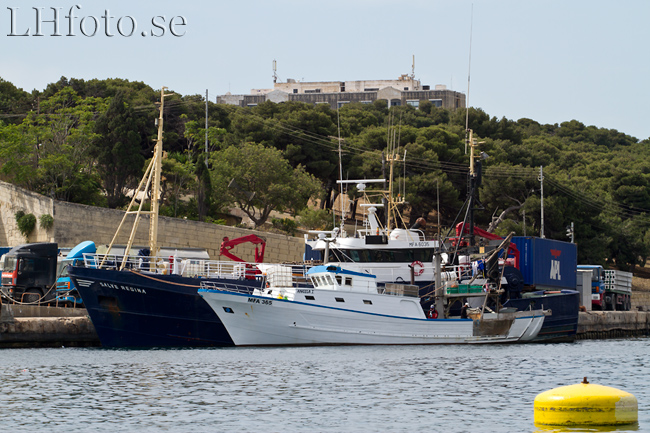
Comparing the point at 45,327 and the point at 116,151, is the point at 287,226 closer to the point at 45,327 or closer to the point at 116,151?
the point at 116,151

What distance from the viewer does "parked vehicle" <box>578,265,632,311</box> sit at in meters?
43.5

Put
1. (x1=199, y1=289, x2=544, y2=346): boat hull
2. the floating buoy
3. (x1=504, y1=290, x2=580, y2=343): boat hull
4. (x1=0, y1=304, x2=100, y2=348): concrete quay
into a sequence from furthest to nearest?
(x1=504, y1=290, x2=580, y2=343): boat hull
(x1=199, y1=289, x2=544, y2=346): boat hull
(x1=0, y1=304, x2=100, y2=348): concrete quay
the floating buoy

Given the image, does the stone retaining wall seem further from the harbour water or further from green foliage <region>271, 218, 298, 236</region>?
the harbour water

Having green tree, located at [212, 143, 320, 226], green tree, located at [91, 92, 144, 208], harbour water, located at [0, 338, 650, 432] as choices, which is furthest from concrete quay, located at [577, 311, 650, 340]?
green tree, located at [91, 92, 144, 208]

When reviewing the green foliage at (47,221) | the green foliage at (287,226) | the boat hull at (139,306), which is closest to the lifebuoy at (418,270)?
the boat hull at (139,306)

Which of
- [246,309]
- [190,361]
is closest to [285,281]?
[246,309]

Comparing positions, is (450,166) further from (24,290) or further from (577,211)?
(24,290)

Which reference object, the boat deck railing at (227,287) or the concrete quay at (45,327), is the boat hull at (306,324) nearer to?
the boat deck railing at (227,287)

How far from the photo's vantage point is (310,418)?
44.8ft

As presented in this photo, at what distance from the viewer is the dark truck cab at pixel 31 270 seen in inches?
1188

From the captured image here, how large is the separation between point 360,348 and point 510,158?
44.4 m

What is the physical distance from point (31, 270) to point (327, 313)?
493 inches

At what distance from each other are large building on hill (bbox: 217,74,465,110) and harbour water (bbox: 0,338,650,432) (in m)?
98.6

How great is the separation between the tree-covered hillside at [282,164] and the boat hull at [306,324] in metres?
17.1
